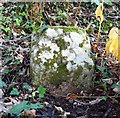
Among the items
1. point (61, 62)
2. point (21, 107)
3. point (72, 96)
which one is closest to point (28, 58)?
point (61, 62)

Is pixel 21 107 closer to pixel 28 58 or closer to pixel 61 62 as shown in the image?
pixel 61 62

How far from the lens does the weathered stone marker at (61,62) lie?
283 cm

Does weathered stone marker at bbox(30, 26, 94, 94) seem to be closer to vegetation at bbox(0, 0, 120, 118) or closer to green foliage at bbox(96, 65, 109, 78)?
vegetation at bbox(0, 0, 120, 118)

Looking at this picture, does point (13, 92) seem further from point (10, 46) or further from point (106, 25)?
point (106, 25)

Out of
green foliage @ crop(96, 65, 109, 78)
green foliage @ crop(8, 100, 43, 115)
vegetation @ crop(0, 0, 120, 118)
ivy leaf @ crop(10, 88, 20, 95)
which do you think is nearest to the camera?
green foliage @ crop(8, 100, 43, 115)

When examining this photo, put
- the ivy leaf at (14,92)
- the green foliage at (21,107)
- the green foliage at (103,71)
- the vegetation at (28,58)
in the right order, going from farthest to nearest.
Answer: the green foliage at (103,71), the ivy leaf at (14,92), the vegetation at (28,58), the green foliage at (21,107)

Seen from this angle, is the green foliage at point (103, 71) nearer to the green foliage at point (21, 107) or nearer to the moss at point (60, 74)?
the moss at point (60, 74)

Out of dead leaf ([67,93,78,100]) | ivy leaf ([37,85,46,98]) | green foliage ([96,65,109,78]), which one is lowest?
dead leaf ([67,93,78,100])

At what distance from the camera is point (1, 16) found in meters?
3.87

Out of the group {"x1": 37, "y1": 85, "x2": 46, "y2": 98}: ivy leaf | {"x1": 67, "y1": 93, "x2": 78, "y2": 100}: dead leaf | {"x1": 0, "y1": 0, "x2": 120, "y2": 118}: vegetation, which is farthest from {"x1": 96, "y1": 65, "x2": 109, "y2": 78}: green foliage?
{"x1": 37, "y1": 85, "x2": 46, "y2": 98}: ivy leaf

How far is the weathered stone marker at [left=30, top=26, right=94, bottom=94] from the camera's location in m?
2.83

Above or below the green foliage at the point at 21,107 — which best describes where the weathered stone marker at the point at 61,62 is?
above

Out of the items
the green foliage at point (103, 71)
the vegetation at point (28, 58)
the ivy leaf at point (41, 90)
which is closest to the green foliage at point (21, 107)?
the vegetation at point (28, 58)

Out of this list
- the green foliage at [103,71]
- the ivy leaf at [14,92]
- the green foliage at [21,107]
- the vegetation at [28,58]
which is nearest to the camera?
the green foliage at [21,107]
